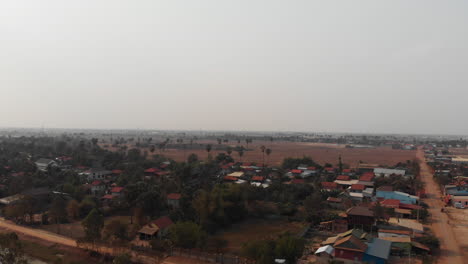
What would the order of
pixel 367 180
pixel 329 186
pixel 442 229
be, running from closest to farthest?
pixel 442 229
pixel 329 186
pixel 367 180

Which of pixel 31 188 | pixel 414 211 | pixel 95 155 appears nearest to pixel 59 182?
pixel 31 188

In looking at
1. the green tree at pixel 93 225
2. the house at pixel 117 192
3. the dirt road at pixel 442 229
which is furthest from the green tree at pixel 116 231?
Result: the dirt road at pixel 442 229

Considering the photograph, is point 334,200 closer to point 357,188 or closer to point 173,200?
point 357,188

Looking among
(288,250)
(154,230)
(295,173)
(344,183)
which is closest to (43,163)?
(154,230)

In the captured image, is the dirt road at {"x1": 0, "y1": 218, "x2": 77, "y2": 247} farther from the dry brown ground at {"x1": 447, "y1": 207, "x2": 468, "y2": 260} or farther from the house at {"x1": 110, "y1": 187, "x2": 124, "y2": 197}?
the dry brown ground at {"x1": 447, "y1": 207, "x2": 468, "y2": 260}

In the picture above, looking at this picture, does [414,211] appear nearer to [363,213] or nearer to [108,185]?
[363,213]

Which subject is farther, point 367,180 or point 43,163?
point 43,163

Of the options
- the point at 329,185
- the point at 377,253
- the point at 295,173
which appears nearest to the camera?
the point at 377,253
